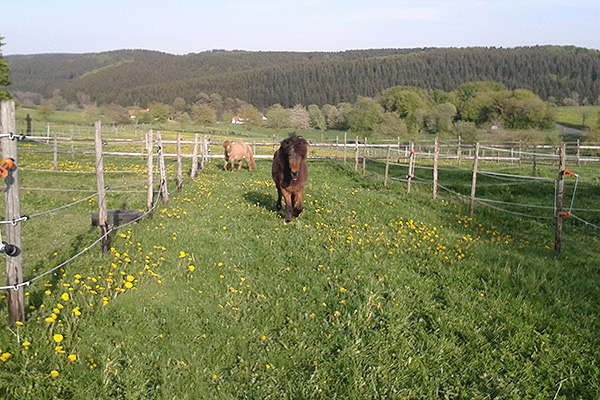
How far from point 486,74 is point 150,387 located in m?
164

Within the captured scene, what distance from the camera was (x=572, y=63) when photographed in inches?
5669

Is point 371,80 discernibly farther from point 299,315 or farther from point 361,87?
point 299,315

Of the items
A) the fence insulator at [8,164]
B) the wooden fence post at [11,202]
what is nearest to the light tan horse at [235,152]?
the wooden fence post at [11,202]

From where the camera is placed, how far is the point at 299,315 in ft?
17.7

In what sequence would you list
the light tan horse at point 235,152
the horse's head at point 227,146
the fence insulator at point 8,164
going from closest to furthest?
the fence insulator at point 8,164, the horse's head at point 227,146, the light tan horse at point 235,152

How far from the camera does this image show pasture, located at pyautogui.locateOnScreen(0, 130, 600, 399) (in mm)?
4160

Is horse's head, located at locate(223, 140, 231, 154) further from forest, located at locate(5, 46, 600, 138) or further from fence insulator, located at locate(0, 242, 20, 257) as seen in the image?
forest, located at locate(5, 46, 600, 138)

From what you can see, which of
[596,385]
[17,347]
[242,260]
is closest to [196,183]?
[242,260]

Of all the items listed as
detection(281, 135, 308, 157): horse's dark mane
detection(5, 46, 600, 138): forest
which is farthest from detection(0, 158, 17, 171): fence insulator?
detection(5, 46, 600, 138): forest

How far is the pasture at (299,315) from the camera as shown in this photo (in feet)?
13.6

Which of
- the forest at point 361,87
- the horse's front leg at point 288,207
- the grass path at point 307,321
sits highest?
the forest at point 361,87

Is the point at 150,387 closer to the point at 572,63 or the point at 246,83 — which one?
the point at 246,83

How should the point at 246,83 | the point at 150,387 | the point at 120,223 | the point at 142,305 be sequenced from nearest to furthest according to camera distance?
the point at 150,387
the point at 142,305
the point at 120,223
the point at 246,83

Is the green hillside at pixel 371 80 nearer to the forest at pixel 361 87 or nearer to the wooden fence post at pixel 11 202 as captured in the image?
the forest at pixel 361 87
